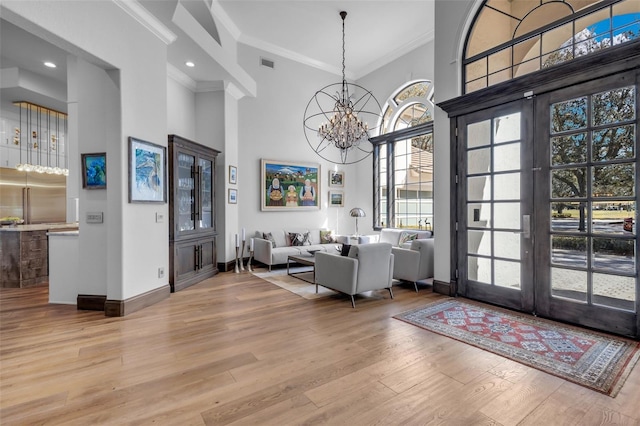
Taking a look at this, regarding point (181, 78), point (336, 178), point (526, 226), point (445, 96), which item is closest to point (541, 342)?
point (526, 226)

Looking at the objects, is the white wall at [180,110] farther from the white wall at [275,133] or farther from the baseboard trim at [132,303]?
the baseboard trim at [132,303]

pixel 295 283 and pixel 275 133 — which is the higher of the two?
pixel 275 133

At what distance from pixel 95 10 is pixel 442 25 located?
4505mm

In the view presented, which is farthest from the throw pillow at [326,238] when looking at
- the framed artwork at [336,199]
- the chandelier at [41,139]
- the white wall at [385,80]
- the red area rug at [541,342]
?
the chandelier at [41,139]

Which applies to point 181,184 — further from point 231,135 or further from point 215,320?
point 215,320

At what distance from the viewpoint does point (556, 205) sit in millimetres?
3549

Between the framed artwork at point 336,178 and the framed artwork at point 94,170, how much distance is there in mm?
5497

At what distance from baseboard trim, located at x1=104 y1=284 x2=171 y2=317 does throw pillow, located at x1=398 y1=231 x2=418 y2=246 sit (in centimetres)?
442

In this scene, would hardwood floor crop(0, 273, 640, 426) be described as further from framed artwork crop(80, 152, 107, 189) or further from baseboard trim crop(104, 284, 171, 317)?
framed artwork crop(80, 152, 107, 189)

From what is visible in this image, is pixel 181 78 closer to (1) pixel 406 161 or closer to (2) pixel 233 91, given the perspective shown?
(2) pixel 233 91

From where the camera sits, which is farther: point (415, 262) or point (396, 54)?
point (396, 54)

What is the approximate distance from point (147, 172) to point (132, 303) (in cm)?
169

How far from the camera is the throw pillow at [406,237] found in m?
6.34

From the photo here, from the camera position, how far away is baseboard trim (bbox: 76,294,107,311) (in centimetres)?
389
